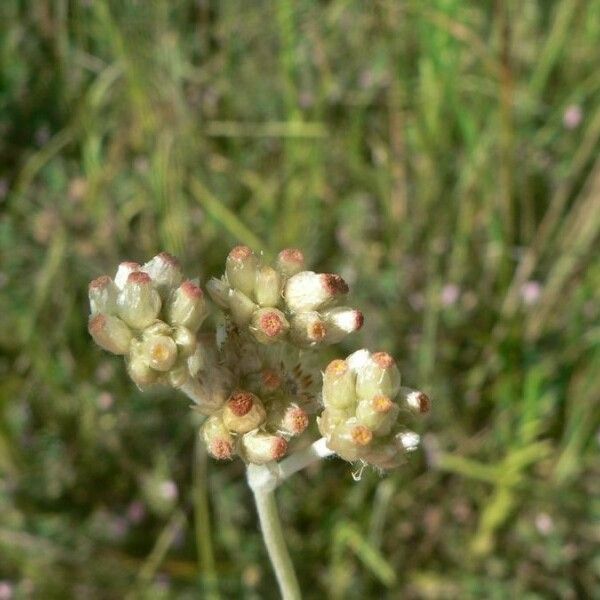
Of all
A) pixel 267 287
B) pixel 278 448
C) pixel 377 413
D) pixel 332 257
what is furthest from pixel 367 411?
pixel 332 257

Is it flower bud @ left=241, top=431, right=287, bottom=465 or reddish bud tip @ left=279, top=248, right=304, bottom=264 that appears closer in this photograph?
flower bud @ left=241, top=431, right=287, bottom=465

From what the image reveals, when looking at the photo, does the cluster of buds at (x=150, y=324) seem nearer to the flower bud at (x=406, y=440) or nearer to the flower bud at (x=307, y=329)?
the flower bud at (x=307, y=329)

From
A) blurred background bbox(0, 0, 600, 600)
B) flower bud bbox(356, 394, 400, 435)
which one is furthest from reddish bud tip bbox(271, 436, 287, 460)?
blurred background bbox(0, 0, 600, 600)

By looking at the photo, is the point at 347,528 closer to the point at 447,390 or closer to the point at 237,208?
the point at 447,390

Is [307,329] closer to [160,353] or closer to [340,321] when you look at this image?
[340,321]

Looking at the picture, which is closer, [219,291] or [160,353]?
[160,353]

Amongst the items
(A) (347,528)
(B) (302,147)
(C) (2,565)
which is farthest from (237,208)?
(C) (2,565)

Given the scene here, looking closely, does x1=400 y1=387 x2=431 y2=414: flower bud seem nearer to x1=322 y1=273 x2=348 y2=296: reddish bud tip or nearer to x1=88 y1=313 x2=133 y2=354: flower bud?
x1=322 y1=273 x2=348 y2=296: reddish bud tip
